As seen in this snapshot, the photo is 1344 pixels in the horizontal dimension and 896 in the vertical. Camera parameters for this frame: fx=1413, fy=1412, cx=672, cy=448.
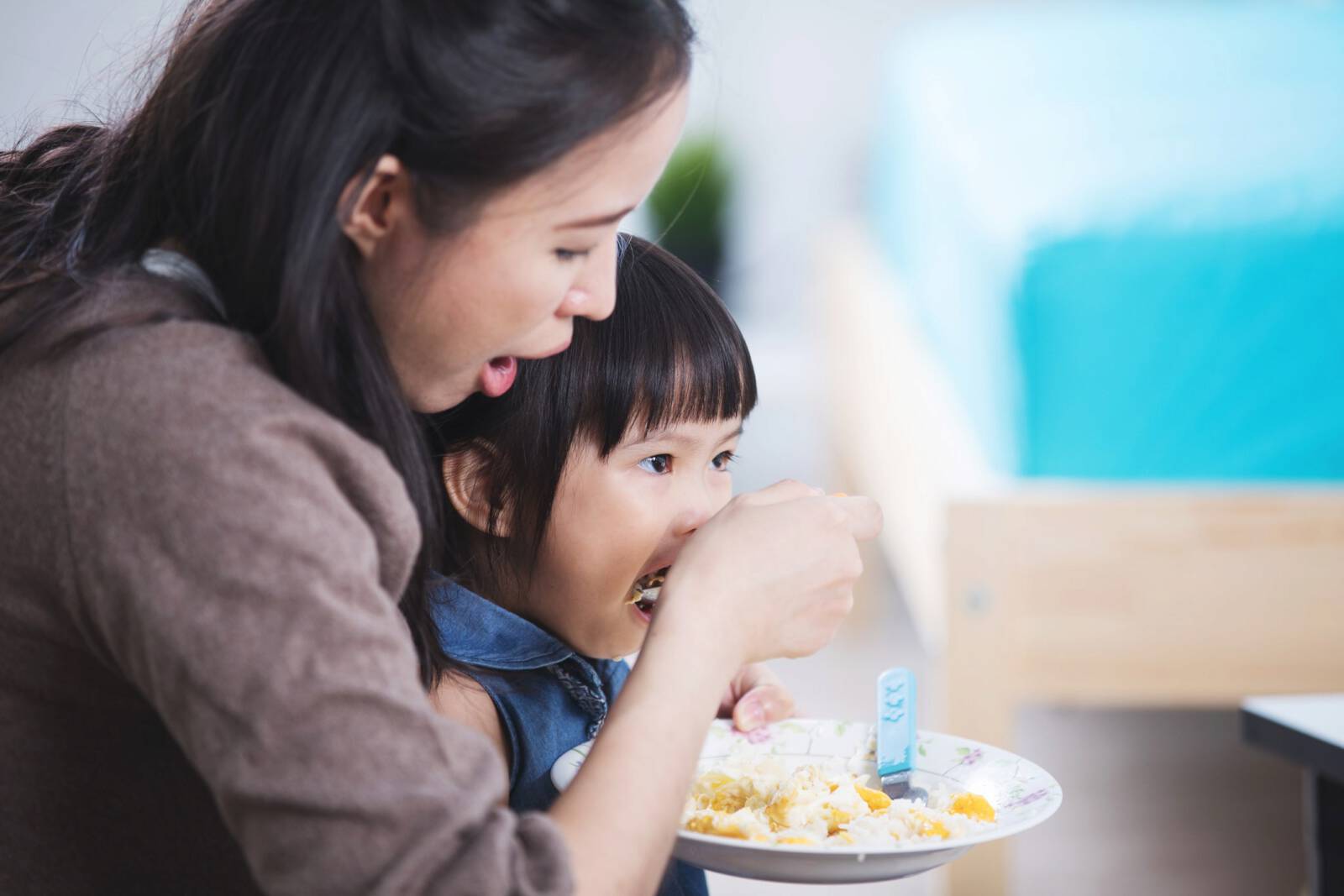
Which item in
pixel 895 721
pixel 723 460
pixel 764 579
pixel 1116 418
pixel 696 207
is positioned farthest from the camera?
pixel 696 207

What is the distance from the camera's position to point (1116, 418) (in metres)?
1.90

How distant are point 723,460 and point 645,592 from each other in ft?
0.48

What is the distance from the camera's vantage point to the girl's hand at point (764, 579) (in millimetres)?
823

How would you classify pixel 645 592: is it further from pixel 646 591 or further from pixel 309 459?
pixel 309 459

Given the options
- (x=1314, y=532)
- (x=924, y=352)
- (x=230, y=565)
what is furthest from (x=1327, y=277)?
(x=230, y=565)

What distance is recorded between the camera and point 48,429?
0.71 m

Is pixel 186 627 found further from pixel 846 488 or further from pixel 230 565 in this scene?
pixel 846 488

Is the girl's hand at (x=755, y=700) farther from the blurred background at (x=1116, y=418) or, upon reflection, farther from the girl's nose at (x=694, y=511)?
the blurred background at (x=1116, y=418)

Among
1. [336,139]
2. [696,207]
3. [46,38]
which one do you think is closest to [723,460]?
[336,139]

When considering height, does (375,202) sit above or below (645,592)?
above

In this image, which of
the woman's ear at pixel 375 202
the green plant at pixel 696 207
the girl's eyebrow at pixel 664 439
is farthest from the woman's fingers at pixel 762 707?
the green plant at pixel 696 207

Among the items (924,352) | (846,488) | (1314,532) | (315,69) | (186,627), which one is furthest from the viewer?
(846,488)

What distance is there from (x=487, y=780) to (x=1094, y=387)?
54.9 inches

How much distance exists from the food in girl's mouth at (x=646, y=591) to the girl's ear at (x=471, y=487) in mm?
115
